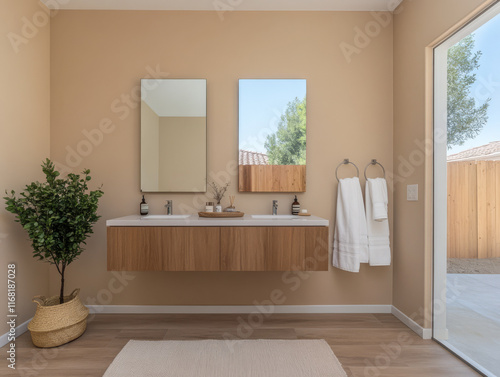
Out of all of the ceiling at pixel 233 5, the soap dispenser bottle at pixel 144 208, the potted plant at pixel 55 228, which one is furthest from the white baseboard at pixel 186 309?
the ceiling at pixel 233 5

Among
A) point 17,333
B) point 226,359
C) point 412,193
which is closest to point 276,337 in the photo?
point 226,359

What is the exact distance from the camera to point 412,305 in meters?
2.51

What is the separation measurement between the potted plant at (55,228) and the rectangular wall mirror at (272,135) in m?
1.32

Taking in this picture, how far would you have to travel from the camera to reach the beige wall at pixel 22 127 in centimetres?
228

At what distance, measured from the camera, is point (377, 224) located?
9.05 ft

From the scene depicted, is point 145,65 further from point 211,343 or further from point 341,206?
point 211,343

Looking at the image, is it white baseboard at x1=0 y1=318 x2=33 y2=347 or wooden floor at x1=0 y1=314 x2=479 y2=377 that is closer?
wooden floor at x1=0 y1=314 x2=479 y2=377

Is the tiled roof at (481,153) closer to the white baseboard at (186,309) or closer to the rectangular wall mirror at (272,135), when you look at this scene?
the rectangular wall mirror at (272,135)

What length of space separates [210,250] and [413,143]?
1.83m

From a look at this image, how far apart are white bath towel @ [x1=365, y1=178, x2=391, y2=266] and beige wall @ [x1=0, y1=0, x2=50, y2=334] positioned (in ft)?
9.44

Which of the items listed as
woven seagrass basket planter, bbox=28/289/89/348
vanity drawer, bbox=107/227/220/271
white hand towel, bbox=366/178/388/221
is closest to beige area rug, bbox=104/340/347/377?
woven seagrass basket planter, bbox=28/289/89/348

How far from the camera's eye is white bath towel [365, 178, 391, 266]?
2707 mm

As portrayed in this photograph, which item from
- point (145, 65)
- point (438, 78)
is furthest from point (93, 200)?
point (438, 78)

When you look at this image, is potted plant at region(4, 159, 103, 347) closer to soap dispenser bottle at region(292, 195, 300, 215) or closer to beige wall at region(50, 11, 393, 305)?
beige wall at region(50, 11, 393, 305)
